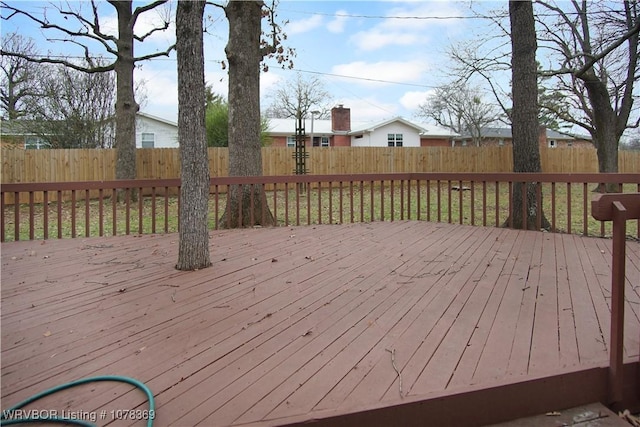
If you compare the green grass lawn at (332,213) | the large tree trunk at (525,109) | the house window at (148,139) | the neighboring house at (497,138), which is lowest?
the green grass lawn at (332,213)

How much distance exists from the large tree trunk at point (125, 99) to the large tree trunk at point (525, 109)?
919 cm

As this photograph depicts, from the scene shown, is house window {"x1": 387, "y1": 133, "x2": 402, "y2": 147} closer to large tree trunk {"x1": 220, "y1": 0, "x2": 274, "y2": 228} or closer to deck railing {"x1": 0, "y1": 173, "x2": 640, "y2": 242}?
deck railing {"x1": 0, "y1": 173, "x2": 640, "y2": 242}

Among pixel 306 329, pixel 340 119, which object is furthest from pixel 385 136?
pixel 306 329

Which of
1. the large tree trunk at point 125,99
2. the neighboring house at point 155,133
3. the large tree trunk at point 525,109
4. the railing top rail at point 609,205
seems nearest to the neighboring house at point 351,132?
the neighboring house at point 155,133

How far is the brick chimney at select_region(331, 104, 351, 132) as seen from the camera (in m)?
24.7

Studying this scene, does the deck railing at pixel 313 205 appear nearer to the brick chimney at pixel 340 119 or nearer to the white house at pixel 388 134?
the white house at pixel 388 134

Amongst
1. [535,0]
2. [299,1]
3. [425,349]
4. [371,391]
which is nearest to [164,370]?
[371,391]

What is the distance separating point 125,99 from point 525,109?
9592mm

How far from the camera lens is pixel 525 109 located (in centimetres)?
614

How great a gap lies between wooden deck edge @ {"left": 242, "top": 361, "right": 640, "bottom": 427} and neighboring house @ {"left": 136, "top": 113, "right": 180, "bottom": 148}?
1920 centimetres

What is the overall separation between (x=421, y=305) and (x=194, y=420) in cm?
153

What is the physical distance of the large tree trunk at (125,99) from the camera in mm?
11141

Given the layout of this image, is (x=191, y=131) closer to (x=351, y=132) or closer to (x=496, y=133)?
(x=351, y=132)

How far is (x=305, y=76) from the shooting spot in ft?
91.2
